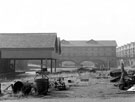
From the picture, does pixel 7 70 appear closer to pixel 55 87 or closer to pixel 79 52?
pixel 55 87

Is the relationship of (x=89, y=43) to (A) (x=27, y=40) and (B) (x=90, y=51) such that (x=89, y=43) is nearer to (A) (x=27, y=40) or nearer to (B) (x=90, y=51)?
(B) (x=90, y=51)

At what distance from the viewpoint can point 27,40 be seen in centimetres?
4128

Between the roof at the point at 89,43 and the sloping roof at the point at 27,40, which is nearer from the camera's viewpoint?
the sloping roof at the point at 27,40

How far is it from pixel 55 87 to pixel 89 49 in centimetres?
7432

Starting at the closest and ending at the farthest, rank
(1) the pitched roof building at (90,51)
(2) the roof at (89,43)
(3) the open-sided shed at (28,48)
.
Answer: (3) the open-sided shed at (28,48)
(1) the pitched roof building at (90,51)
(2) the roof at (89,43)

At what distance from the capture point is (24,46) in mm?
39875

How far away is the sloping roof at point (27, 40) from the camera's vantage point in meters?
39.9

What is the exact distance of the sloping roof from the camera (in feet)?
131

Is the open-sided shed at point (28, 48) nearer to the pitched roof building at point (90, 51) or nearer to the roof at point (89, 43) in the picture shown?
the pitched roof building at point (90, 51)

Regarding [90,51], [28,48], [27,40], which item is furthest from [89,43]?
[28,48]

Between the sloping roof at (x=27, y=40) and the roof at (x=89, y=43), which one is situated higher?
the roof at (x=89, y=43)

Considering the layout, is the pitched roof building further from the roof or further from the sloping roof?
the sloping roof

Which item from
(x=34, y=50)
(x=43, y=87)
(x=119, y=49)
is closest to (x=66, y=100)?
(x=43, y=87)

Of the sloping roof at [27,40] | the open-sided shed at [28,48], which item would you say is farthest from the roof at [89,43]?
the open-sided shed at [28,48]
